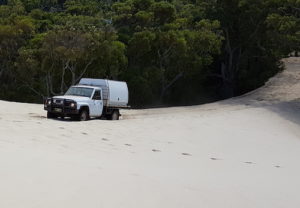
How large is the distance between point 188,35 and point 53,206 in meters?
33.9

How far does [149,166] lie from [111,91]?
1239 centimetres

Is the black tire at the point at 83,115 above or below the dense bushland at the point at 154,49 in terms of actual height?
below

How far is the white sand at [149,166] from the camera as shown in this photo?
6027 mm

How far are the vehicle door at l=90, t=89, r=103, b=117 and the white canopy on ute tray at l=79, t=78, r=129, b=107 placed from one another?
0.47 metres

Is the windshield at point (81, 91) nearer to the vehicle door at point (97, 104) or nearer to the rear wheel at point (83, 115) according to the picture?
the vehicle door at point (97, 104)

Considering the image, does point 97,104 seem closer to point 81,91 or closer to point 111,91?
point 81,91

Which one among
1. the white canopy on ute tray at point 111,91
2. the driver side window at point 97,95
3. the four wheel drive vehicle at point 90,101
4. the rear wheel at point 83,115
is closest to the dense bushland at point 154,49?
the white canopy on ute tray at point 111,91

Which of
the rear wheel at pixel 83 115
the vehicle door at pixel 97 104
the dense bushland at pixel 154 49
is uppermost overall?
the dense bushland at pixel 154 49

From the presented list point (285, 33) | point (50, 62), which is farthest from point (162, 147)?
point (50, 62)

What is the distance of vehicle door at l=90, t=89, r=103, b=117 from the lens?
19750 millimetres

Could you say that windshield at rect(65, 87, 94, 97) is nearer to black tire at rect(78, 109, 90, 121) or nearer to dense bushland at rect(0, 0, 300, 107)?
black tire at rect(78, 109, 90, 121)

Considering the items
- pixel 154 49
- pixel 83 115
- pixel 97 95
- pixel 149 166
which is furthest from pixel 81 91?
pixel 154 49

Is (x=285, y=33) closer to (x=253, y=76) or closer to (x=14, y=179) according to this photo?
(x=253, y=76)

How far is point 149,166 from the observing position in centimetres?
913
